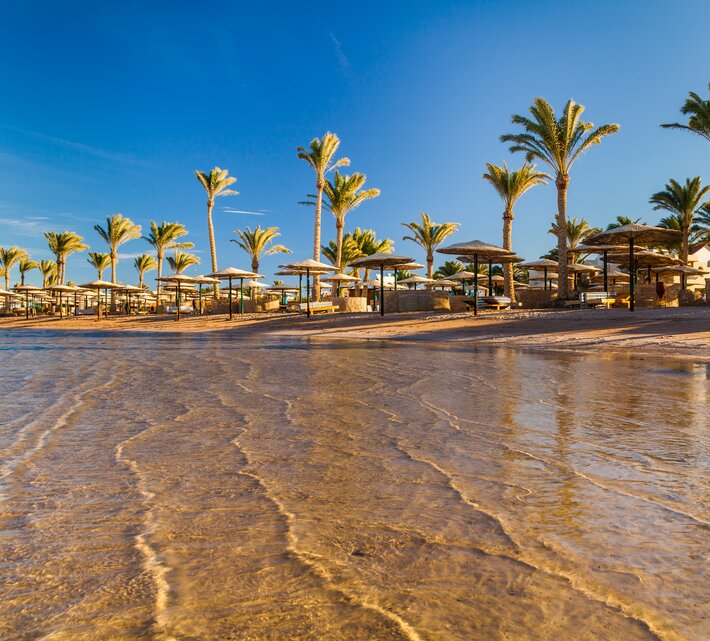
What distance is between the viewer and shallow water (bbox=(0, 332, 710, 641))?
4.50 feet

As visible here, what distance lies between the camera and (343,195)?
1308 inches

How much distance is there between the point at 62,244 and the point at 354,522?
5308 cm

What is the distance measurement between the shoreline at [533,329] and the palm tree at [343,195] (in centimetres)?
1144

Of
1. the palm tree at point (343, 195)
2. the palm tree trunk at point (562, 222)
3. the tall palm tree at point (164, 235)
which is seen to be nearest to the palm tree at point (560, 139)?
the palm tree trunk at point (562, 222)

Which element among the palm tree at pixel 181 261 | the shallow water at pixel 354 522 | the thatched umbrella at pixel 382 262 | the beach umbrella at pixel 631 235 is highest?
the palm tree at pixel 181 261

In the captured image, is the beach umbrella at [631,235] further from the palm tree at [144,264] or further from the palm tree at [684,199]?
the palm tree at [144,264]

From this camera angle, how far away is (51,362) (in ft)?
28.7

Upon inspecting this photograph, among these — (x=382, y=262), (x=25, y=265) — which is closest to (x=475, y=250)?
(x=382, y=262)

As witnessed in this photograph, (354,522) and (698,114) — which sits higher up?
(698,114)

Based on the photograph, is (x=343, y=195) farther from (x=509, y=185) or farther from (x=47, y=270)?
(x=47, y=270)

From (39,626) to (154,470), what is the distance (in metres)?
1.34

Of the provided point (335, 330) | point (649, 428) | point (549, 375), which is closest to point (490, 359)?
point (549, 375)

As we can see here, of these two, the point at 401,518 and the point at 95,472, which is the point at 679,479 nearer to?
the point at 401,518

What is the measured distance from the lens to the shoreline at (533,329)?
11906 millimetres
